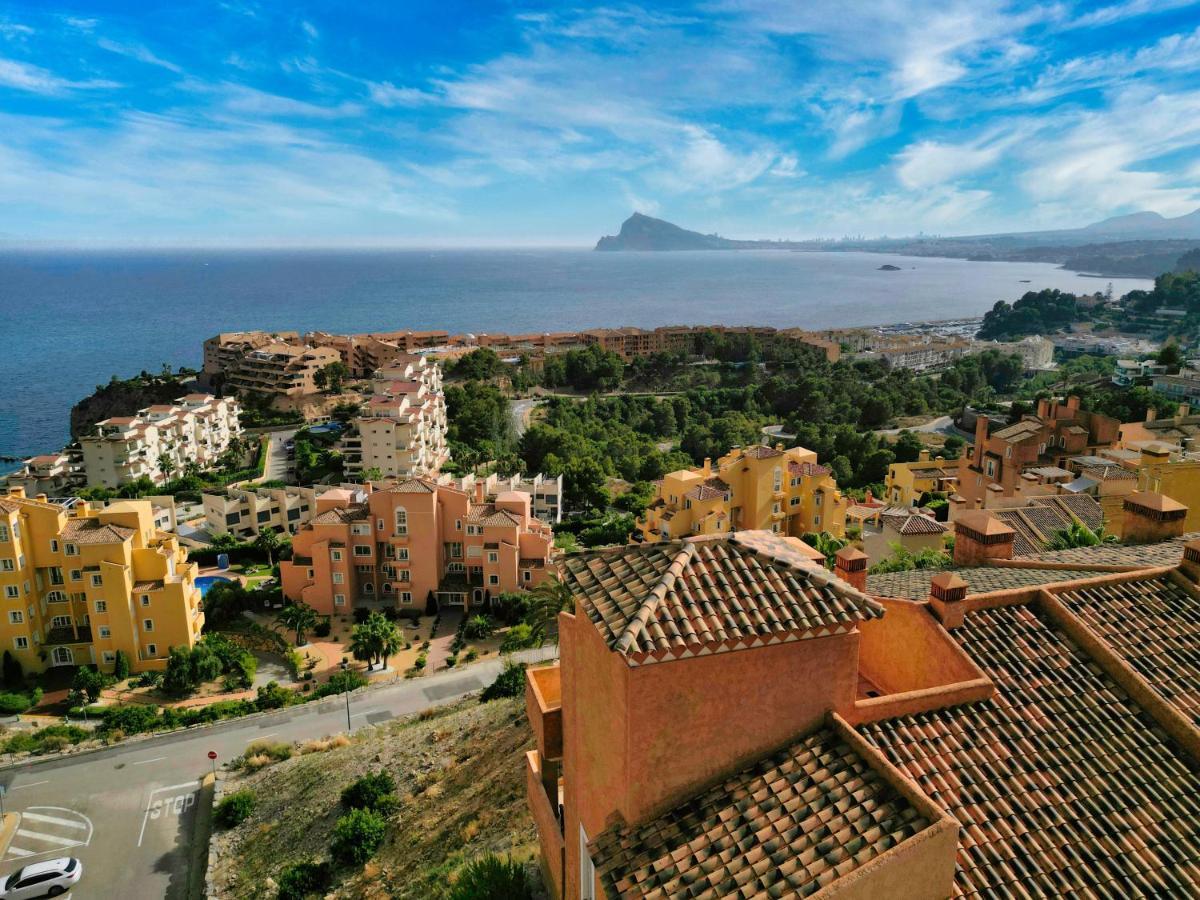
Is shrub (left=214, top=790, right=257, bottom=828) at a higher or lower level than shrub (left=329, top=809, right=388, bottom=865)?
lower

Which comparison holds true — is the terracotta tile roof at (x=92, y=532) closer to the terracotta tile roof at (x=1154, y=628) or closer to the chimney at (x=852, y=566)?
the chimney at (x=852, y=566)

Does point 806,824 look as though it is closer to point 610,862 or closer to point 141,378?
point 610,862

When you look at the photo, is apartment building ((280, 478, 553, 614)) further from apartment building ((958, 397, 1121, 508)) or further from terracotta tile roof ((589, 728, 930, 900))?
terracotta tile roof ((589, 728, 930, 900))

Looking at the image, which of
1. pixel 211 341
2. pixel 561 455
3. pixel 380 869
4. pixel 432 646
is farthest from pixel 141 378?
pixel 380 869

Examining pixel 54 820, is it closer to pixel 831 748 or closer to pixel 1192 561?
pixel 831 748

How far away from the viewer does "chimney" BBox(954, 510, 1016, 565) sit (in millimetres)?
12156

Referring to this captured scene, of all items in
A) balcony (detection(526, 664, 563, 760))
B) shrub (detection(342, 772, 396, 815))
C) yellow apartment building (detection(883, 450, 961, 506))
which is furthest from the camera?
yellow apartment building (detection(883, 450, 961, 506))

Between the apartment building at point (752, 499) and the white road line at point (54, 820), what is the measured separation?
2078 cm

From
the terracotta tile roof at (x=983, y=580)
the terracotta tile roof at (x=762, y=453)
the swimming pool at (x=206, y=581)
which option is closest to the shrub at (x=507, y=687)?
the terracotta tile roof at (x=983, y=580)

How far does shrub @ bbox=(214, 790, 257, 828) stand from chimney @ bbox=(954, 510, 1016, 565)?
15.5m

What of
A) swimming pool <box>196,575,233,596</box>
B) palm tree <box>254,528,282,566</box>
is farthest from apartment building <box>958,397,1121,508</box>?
palm tree <box>254,528,282,566</box>

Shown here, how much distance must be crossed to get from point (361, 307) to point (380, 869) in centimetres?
18149

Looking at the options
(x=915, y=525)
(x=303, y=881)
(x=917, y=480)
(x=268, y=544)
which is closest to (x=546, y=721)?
(x=303, y=881)

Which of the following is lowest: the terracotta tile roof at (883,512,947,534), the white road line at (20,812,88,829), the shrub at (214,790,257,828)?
the white road line at (20,812,88,829)
